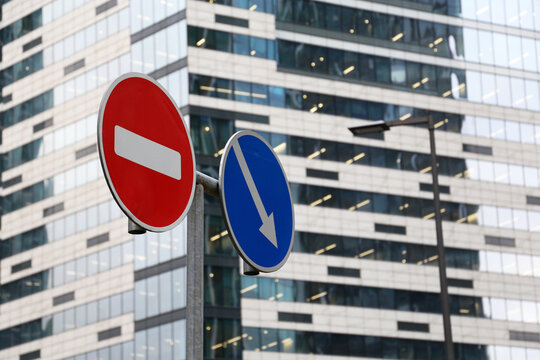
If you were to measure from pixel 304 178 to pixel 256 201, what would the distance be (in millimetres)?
61858

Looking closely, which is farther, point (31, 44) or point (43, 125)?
point (31, 44)

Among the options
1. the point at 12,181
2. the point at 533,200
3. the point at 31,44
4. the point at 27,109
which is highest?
the point at 31,44

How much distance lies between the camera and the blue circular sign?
206 inches

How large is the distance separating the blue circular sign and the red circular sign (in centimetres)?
41

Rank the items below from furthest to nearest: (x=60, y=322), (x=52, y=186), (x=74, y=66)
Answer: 1. (x=74, y=66)
2. (x=52, y=186)
3. (x=60, y=322)

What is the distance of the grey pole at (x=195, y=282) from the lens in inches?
182

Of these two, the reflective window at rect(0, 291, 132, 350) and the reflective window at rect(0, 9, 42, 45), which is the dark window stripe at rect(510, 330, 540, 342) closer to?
the reflective window at rect(0, 291, 132, 350)

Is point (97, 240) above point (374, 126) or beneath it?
above

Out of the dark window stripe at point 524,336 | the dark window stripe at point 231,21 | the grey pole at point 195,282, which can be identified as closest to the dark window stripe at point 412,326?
the dark window stripe at point 524,336

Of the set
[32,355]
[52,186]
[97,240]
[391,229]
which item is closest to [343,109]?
[391,229]

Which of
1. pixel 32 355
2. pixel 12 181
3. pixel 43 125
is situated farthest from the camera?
pixel 12 181

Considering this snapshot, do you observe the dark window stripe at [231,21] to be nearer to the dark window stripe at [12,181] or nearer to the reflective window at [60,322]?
the reflective window at [60,322]

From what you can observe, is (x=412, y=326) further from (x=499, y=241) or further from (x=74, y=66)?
(x=74, y=66)

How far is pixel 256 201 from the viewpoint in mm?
5434
